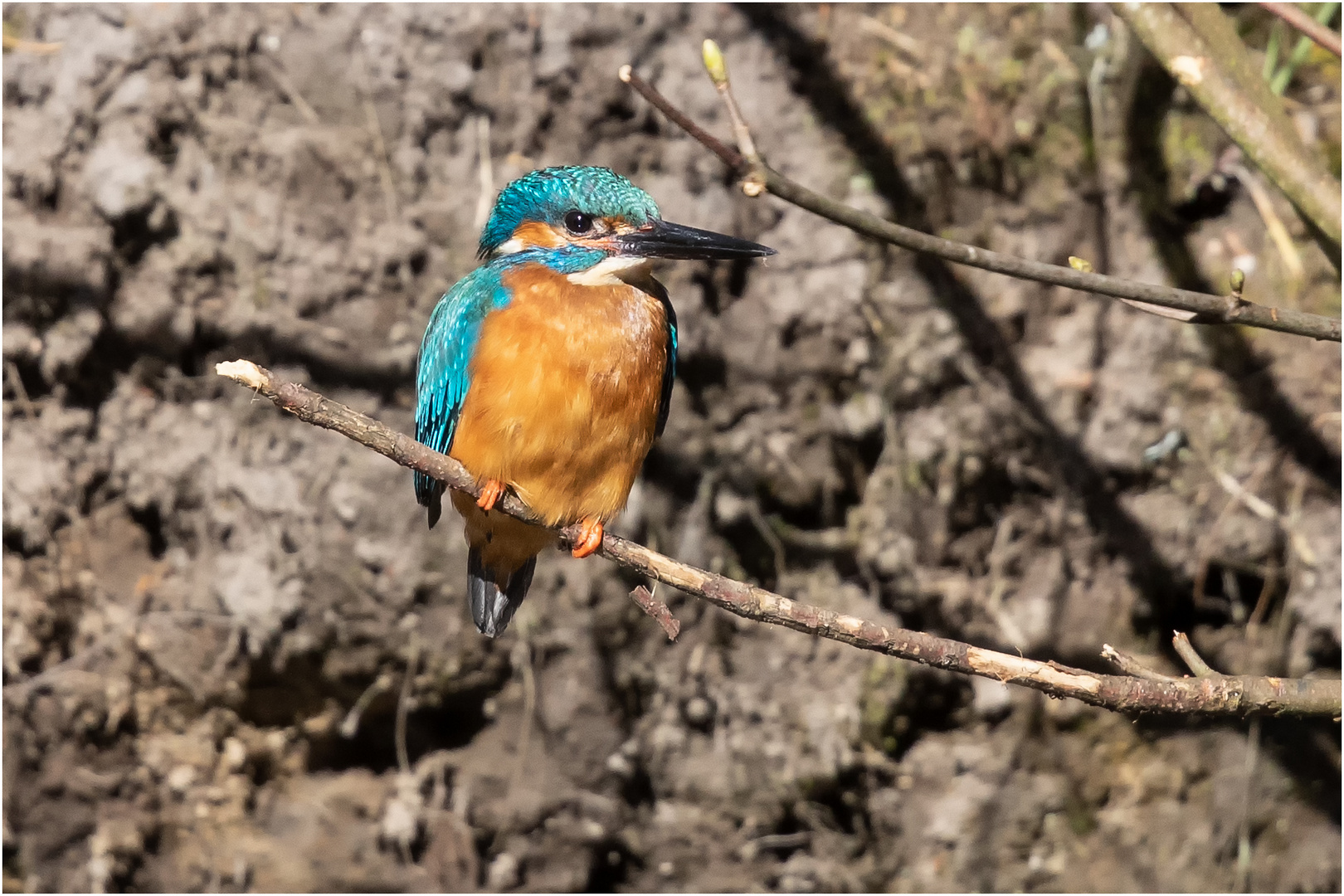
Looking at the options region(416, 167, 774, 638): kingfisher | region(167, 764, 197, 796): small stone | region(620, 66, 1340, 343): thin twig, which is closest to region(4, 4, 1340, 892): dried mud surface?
region(167, 764, 197, 796): small stone

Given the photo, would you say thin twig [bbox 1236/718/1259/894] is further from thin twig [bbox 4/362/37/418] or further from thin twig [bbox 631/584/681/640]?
thin twig [bbox 4/362/37/418]

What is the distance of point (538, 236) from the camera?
7.04ft

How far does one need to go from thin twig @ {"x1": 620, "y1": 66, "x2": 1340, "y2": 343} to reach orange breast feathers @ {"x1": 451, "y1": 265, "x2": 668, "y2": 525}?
40 centimetres

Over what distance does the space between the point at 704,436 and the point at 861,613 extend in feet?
1.87

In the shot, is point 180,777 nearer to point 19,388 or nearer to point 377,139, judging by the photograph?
point 19,388

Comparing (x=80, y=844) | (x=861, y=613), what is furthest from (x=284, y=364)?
(x=861, y=613)

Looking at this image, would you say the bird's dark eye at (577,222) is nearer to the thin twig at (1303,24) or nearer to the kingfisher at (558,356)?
the kingfisher at (558,356)

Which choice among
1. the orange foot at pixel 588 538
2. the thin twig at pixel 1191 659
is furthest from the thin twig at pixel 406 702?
the thin twig at pixel 1191 659

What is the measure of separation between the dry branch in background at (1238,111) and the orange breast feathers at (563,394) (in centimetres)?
98

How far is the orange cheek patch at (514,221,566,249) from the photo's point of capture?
212cm

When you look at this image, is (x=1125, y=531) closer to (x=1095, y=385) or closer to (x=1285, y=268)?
(x=1095, y=385)

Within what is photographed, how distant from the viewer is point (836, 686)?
113 inches

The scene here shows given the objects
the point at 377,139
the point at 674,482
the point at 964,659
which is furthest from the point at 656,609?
the point at 377,139

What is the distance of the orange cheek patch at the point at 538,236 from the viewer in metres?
2.12
